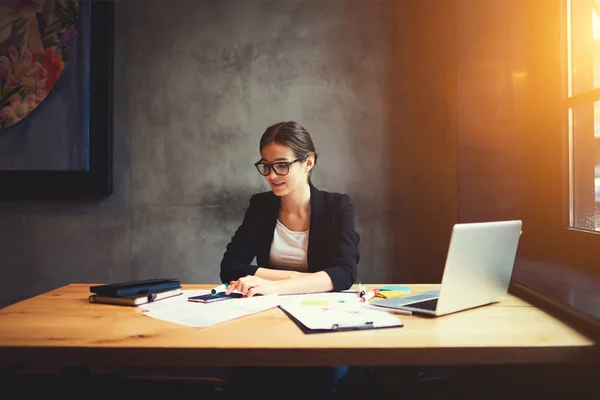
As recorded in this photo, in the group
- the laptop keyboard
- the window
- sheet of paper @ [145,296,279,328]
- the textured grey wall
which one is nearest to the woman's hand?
sheet of paper @ [145,296,279,328]

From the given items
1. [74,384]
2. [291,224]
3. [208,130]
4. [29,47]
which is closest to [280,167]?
[291,224]

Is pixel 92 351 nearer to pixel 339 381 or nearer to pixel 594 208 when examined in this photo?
pixel 339 381

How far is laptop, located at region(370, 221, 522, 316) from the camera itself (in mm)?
1157

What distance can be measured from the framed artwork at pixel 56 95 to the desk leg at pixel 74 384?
1665 millimetres

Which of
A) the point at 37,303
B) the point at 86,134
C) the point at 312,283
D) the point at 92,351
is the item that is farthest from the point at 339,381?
the point at 86,134

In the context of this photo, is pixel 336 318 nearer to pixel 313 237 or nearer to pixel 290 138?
pixel 313 237

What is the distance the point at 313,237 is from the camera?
6.78 feet

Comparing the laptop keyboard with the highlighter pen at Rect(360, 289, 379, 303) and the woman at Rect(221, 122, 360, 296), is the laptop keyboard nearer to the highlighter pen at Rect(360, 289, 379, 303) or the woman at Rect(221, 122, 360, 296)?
the highlighter pen at Rect(360, 289, 379, 303)

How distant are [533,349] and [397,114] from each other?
190cm

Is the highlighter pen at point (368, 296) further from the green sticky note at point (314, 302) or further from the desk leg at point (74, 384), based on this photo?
the desk leg at point (74, 384)

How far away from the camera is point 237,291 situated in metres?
1.52

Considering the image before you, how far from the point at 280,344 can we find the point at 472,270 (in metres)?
0.54

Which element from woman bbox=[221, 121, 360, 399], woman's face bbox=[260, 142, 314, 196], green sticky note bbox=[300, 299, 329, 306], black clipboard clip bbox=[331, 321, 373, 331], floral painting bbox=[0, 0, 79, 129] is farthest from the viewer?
floral painting bbox=[0, 0, 79, 129]

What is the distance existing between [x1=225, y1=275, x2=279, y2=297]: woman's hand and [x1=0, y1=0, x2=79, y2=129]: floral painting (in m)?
1.89
